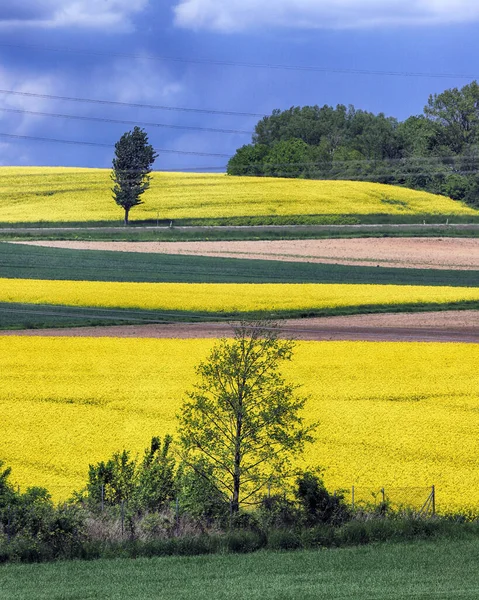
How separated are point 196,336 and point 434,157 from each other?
98437mm

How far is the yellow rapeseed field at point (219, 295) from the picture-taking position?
53688 millimetres

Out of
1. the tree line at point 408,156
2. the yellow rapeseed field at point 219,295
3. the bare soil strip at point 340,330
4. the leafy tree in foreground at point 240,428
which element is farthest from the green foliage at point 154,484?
the tree line at point 408,156

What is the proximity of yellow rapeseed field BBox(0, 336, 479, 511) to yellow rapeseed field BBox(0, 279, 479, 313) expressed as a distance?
9821 mm

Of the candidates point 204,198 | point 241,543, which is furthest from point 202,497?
point 204,198

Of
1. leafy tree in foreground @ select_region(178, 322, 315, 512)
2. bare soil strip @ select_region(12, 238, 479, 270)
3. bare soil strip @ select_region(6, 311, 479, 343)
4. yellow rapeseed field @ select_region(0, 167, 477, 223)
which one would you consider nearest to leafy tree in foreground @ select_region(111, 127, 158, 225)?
yellow rapeseed field @ select_region(0, 167, 477, 223)

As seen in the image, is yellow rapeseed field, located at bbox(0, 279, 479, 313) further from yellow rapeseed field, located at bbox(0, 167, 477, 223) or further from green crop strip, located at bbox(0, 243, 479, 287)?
yellow rapeseed field, located at bbox(0, 167, 477, 223)

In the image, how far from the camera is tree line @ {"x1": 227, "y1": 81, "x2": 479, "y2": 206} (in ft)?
437

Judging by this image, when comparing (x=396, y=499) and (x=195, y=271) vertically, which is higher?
(x=195, y=271)

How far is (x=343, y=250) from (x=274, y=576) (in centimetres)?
6001

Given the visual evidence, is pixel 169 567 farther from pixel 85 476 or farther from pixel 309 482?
pixel 85 476

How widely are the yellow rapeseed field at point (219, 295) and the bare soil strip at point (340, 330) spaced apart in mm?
3881

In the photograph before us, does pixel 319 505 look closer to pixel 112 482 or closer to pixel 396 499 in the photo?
pixel 396 499

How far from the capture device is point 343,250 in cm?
7962

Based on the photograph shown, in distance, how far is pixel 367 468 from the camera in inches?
1102
